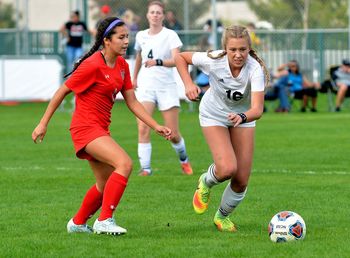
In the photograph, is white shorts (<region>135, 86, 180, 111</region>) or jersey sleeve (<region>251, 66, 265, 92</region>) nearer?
jersey sleeve (<region>251, 66, 265, 92</region>)

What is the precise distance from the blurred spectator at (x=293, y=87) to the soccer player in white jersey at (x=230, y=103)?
60.6 feet

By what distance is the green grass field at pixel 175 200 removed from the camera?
28.6 feet

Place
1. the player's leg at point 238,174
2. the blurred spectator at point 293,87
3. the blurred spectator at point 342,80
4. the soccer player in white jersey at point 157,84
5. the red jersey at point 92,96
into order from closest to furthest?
1. the red jersey at point 92,96
2. the player's leg at point 238,174
3. the soccer player in white jersey at point 157,84
4. the blurred spectator at point 342,80
5. the blurred spectator at point 293,87

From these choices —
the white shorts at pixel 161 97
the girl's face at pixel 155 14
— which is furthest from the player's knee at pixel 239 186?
the girl's face at pixel 155 14

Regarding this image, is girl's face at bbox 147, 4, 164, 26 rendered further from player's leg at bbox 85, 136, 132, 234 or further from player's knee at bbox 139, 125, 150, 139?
player's leg at bbox 85, 136, 132, 234

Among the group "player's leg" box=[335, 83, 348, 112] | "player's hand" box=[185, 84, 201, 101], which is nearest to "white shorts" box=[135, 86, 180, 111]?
"player's hand" box=[185, 84, 201, 101]

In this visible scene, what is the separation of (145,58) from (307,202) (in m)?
4.20

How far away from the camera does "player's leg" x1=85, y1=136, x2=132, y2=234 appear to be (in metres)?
9.05

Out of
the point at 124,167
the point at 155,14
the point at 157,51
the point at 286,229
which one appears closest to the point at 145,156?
the point at 157,51

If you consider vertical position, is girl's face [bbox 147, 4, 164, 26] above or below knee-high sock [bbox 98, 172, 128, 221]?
above

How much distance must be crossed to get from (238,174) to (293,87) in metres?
18.9

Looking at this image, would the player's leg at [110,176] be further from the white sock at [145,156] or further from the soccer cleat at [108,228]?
the white sock at [145,156]

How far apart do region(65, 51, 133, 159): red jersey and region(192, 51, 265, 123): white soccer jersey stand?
0.81m

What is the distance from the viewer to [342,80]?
28359mm
